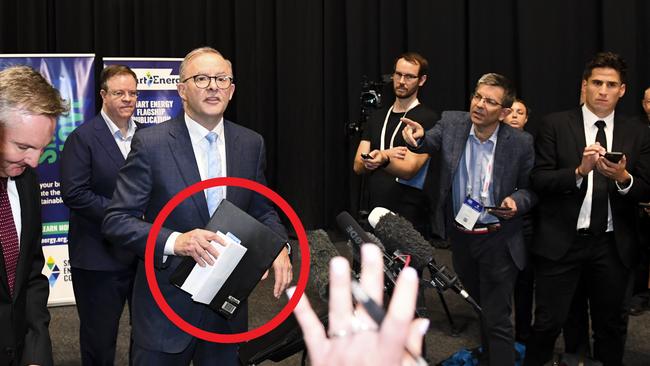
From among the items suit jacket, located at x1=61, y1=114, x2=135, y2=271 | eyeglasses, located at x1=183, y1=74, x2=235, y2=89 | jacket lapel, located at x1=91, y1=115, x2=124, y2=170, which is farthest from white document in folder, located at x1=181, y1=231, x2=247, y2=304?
jacket lapel, located at x1=91, y1=115, x2=124, y2=170

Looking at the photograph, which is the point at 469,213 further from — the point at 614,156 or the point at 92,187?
the point at 92,187

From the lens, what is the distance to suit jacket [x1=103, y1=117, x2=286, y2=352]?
249cm

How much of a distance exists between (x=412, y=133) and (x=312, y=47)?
4.61m

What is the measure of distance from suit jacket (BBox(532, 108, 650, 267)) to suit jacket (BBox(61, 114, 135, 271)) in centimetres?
221

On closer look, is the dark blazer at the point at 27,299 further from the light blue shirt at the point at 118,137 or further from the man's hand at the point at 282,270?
the light blue shirt at the point at 118,137

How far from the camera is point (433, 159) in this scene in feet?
13.0

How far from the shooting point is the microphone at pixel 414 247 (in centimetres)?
227

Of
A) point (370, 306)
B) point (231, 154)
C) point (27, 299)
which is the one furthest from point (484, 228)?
point (370, 306)

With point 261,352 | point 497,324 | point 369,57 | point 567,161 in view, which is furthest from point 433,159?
point 369,57

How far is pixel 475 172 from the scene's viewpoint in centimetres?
379

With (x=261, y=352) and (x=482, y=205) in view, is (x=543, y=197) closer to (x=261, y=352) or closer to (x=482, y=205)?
(x=482, y=205)

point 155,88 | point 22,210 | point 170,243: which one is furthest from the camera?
point 155,88

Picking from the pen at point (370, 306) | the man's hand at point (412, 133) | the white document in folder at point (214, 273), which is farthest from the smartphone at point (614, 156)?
the pen at point (370, 306)

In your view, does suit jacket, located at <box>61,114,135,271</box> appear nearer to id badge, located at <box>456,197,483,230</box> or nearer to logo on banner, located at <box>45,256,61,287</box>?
id badge, located at <box>456,197,483,230</box>
